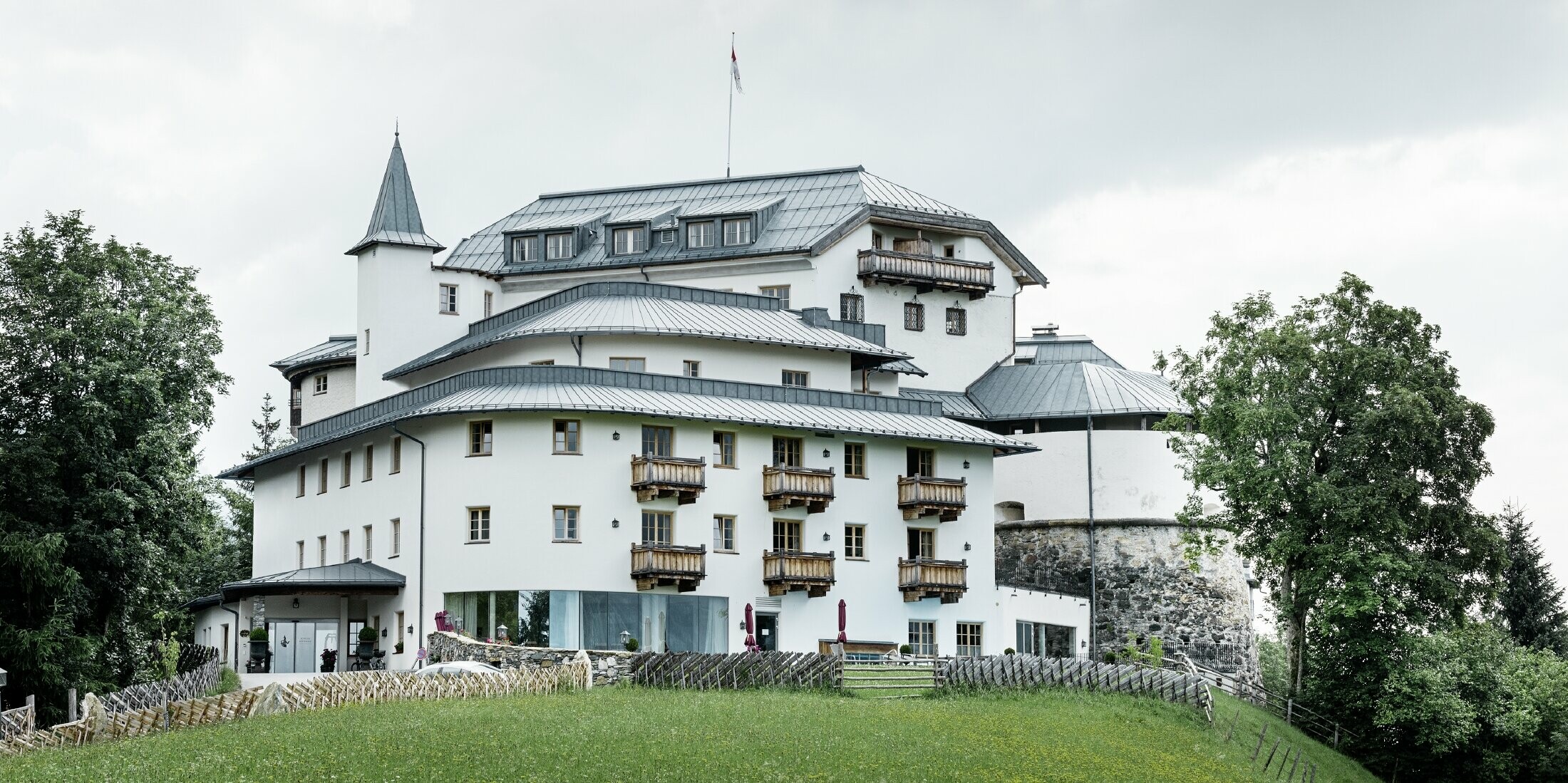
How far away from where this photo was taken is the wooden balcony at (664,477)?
5950cm

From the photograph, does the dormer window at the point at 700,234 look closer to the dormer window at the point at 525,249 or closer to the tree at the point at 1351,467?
the dormer window at the point at 525,249

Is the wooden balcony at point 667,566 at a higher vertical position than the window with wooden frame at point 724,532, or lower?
lower

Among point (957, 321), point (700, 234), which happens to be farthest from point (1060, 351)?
point (700, 234)

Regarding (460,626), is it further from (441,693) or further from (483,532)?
(441,693)

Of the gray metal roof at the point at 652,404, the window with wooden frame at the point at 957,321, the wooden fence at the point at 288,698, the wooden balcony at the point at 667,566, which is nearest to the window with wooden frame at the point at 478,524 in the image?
the gray metal roof at the point at 652,404

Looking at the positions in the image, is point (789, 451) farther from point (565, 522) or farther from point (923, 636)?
point (565, 522)

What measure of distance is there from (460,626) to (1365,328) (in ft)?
98.9

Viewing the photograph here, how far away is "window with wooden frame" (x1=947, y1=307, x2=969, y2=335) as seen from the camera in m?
80.4

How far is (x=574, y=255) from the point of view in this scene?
265 ft

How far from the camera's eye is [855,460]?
6550 cm

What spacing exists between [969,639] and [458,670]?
77.4ft

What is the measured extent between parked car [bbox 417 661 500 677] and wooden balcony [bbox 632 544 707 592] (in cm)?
1052

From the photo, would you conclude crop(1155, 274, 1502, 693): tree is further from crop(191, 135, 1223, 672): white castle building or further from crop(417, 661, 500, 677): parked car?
crop(417, 661, 500, 677): parked car

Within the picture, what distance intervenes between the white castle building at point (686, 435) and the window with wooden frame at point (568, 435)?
0.19 m
